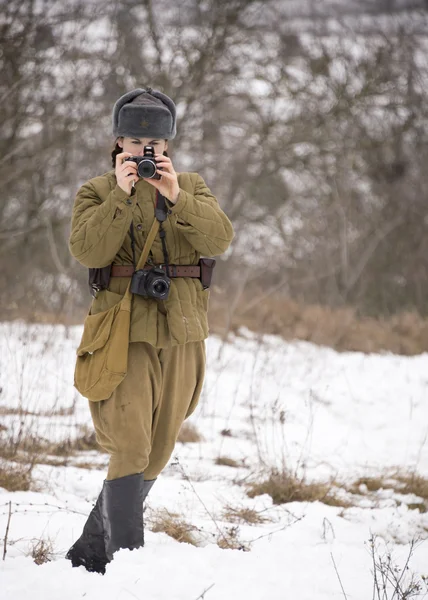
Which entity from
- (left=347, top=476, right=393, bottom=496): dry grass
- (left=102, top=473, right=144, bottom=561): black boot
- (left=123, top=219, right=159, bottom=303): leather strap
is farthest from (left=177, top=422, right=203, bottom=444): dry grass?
(left=123, top=219, right=159, bottom=303): leather strap

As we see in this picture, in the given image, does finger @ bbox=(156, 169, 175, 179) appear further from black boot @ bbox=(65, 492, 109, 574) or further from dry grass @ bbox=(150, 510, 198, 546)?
dry grass @ bbox=(150, 510, 198, 546)

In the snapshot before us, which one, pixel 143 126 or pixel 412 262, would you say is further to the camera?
pixel 412 262

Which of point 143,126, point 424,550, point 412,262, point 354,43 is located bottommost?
point 424,550

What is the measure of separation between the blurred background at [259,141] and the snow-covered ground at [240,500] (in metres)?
1.45

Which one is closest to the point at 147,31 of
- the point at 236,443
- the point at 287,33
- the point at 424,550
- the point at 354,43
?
the point at 287,33

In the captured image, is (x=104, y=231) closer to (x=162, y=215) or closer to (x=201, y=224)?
(x=162, y=215)

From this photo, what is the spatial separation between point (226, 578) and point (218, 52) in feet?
30.4

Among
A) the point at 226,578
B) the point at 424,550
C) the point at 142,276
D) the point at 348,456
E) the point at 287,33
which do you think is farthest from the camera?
the point at 287,33

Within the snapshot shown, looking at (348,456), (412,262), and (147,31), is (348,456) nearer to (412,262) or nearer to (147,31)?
(147,31)

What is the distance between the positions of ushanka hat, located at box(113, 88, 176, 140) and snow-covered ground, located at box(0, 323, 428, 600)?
1482 millimetres

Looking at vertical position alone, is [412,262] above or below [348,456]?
above

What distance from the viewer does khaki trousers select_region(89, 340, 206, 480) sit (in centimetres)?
230

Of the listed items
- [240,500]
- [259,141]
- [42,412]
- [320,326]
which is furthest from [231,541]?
[259,141]

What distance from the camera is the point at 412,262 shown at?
16906 mm
